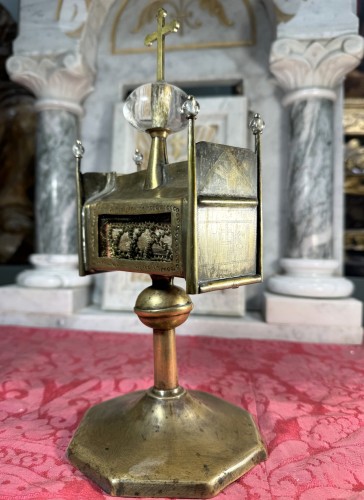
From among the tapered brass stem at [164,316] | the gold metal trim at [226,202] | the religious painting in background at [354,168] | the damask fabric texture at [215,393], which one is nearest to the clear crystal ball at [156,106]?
the gold metal trim at [226,202]

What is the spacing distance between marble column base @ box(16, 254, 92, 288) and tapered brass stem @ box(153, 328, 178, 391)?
1703mm

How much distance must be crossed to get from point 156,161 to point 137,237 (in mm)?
221

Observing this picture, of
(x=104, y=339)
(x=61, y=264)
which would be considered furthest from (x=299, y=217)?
(x=61, y=264)

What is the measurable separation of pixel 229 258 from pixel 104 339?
1.57 metres

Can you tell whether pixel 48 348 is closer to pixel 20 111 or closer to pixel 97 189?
pixel 97 189

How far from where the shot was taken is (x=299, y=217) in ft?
8.25

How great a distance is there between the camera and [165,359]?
1107 millimetres

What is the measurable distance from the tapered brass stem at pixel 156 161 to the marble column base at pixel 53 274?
1806 mm

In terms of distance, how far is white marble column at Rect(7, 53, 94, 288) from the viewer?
2754mm

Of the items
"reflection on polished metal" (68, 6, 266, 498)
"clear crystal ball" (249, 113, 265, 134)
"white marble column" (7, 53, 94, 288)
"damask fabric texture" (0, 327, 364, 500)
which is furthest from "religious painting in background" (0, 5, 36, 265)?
"clear crystal ball" (249, 113, 265, 134)

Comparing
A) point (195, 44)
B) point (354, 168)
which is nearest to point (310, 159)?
point (195, 44)

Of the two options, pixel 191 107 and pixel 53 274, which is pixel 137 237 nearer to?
pixel 191 107

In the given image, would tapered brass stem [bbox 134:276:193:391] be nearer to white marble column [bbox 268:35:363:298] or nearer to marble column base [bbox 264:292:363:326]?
marble column base [bbox 264:292:363:326]

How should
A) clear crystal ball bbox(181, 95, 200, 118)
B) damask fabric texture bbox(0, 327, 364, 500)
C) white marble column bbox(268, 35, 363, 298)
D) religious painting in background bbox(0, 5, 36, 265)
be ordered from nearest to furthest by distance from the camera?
1. clear crystal ball bbox(181, 95, 200, 118)
2. damask fabric texture bbox(0, 327, 364, 500)
3. white marble column bbox(268, 35, 363, 298)
4. religious painting in background bbox(0, 5, 36, 265)
